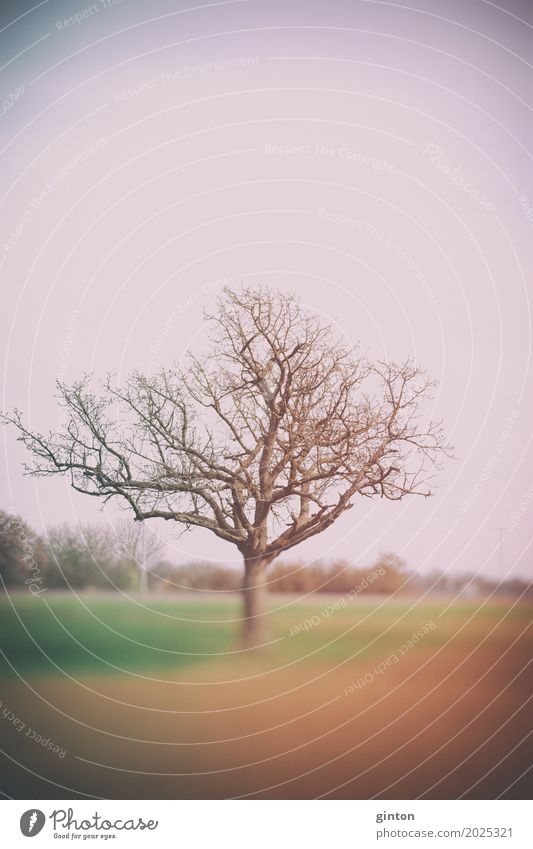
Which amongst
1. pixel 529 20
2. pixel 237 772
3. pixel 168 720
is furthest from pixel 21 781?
pixel 529 20

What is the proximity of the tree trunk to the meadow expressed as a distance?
0.03 m

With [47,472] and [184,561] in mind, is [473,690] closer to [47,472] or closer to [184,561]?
[184,561]

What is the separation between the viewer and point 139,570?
3701 millimetres

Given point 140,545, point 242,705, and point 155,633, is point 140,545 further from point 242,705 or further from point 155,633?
point 242,705

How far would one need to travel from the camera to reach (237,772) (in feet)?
11.9

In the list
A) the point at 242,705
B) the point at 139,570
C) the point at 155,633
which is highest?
the point at 139,570

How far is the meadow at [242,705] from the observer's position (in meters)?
3.65
